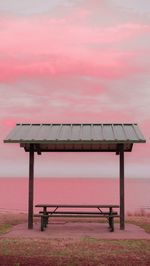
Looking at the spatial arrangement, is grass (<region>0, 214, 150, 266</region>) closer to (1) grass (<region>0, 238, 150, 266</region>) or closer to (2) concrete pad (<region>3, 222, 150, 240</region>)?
(1) grass (<region>0, 238, 150, 266</region>)

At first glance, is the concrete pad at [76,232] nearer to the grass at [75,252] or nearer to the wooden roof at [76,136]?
the grass at [75,252]

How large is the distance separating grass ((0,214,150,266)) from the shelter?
257 cm

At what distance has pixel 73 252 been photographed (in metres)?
10.9

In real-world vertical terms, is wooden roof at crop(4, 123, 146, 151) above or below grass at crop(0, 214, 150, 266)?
above

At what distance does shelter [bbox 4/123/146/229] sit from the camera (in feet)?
45.9

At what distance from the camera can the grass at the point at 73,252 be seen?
10.1m

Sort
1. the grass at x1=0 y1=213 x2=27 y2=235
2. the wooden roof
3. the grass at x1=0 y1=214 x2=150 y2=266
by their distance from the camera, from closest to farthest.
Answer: the grass at x1=0 y1=214 x2=150 y2=266
the wooden roof
the grass at x1=0 y1=213 x2=27 y2=235

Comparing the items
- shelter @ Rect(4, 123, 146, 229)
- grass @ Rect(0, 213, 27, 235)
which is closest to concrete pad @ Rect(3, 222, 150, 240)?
grass @ Rect(0, 213, 27, 235)

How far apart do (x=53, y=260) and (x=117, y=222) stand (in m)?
6.75

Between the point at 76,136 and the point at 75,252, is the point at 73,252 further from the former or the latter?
the point at 76,136

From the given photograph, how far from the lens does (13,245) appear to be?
1162 cm

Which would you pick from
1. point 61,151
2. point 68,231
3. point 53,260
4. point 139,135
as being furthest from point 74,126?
point 53,260

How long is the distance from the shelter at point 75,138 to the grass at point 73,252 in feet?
8.44

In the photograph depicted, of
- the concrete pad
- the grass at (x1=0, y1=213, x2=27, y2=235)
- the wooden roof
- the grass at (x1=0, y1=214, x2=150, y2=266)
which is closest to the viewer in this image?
the grass at (x1=0, y1=214, x2=150, y2=266)
